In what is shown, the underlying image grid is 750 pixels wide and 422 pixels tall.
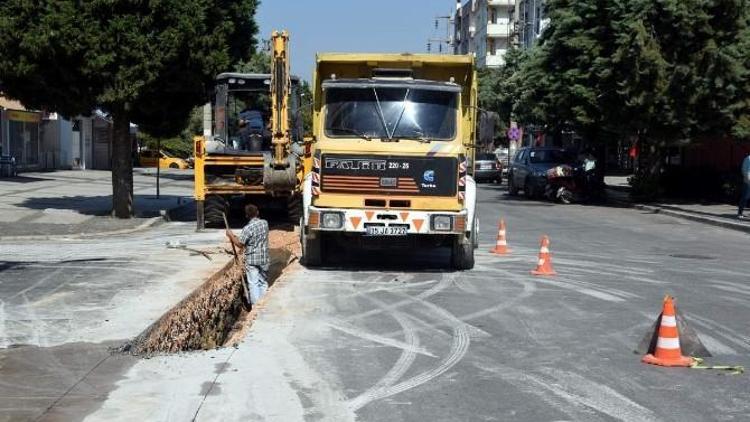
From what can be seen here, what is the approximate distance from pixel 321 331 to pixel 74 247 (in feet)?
27.9

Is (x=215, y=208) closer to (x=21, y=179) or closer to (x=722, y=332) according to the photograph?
(x=722, y=332)

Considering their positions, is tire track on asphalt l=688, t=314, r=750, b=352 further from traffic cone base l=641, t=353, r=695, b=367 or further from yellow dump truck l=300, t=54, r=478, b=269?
yellow dump truck l=300, t=54, r=478, b=269

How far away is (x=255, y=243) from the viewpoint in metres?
12.1

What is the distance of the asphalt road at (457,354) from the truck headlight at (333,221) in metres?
0.77

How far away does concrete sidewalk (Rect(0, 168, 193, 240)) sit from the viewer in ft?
61.4

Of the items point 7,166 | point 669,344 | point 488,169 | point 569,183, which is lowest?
point 669,344

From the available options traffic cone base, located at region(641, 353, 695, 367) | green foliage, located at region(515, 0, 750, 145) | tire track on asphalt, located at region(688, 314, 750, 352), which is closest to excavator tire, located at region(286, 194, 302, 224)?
tire track on asphalt, located at region(688, 314, 750, 352)

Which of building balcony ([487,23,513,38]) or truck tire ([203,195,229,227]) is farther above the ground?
building balcony ([487,23,513,38])

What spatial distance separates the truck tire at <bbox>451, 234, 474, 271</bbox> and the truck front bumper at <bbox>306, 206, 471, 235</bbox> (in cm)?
52

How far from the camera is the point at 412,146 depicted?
40.9 ft

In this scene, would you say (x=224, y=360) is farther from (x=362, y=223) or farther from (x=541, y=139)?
(x=541, y=139)

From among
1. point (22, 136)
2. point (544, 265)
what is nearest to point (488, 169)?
point (22, 136)

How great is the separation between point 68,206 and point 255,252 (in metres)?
13.6

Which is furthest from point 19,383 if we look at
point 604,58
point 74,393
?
point 604,58
